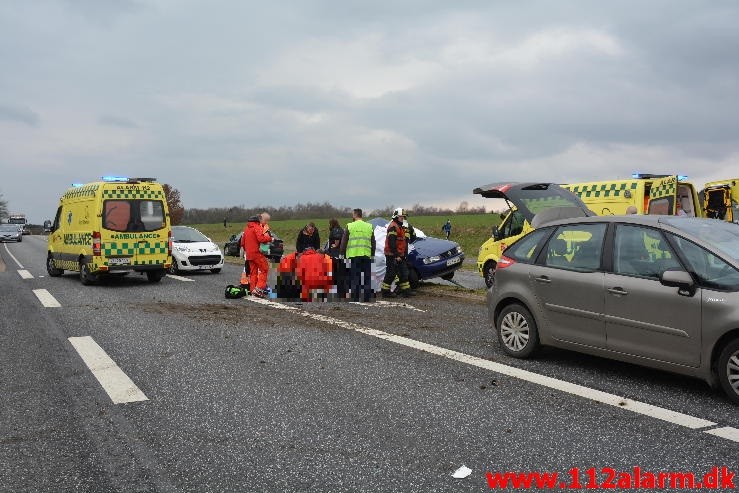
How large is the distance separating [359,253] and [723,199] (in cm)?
1060

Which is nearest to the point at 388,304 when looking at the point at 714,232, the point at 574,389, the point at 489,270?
the point at 489,270

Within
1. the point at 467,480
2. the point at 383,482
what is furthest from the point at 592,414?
the point at 383,482

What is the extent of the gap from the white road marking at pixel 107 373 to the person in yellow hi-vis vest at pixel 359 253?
509cm

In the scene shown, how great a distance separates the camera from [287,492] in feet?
10.8

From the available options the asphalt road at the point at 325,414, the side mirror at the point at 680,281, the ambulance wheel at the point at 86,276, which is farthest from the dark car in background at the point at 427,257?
the side mirror at the point at 680,281

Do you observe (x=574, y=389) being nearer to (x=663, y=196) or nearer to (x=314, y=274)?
(x=314, y=274)

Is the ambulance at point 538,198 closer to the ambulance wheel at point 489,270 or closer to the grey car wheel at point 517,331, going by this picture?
the grey car wheel at point 517,331

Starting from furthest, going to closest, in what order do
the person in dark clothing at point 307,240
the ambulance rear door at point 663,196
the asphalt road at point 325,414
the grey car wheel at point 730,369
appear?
the person in dark clothing at point 307,240 → the ambulance rear door at point 663,196 → the grey car wheel at point 730,369 → the asphalt road at point 325,414

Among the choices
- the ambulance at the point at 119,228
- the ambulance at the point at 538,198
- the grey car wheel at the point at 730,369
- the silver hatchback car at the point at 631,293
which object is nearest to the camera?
the grey car wheel at the point at 730,369

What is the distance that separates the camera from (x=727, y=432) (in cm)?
412

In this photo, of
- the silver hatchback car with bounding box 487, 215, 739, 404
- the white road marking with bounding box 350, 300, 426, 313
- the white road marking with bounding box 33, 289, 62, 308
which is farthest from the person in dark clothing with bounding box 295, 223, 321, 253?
the silver hatchback car with bounding box 487, 215, 739, 404

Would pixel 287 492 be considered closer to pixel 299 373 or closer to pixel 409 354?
pixel 299 373

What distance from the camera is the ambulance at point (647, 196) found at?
460 inches

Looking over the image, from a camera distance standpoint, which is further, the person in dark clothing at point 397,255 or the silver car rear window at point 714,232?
the person in dark clothing at point 397,255
